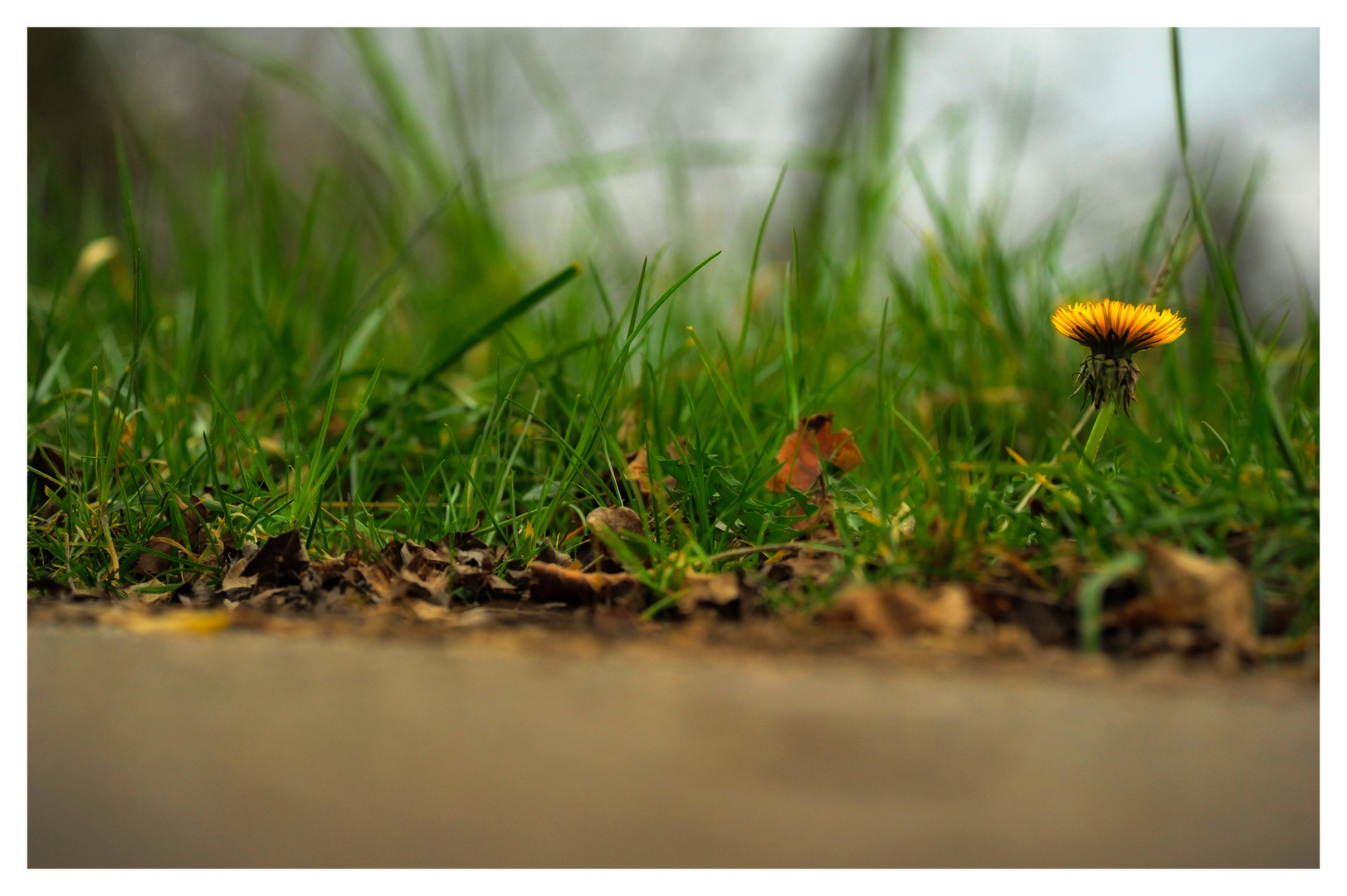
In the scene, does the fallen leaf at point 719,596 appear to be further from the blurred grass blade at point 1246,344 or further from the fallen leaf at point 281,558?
the blurred grass blade at point 1246,344

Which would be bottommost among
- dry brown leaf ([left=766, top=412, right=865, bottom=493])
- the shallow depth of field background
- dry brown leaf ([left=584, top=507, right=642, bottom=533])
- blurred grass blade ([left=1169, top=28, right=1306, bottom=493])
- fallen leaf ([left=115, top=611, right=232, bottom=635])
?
fallen leaf ([left=115, top=611, right=232, bottom=635])

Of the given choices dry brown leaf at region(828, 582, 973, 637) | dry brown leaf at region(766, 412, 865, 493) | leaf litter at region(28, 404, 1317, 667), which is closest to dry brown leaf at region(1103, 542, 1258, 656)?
leaf litter at region(28, 404, 1317, 667)

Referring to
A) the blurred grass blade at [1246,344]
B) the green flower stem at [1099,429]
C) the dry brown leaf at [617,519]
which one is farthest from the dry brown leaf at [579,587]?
the blurred grass blade at [1246,344]

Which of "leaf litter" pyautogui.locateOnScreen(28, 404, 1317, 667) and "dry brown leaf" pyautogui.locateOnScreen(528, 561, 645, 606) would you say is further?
"dry brown leaf" pyautogui.locateOnScreen(528, 561, 645, 606)

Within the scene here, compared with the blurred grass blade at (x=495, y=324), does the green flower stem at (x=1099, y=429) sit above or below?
below

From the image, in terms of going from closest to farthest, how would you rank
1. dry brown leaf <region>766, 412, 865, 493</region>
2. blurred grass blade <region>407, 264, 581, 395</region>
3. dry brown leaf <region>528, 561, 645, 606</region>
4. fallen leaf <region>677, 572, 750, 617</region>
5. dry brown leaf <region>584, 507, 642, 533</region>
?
1. fallen leaf <region>677, 572, 750, 617</region>
2. dry brown leaf <region>528, 561, 645, 606</region>
3. dry brown leaf <region>584, 507, 642, 533</region>
4. dry brown leaf <region>766, 412, 865, 493</region>
5. blurred grass blade <region>407, 264, 581, 395</region>

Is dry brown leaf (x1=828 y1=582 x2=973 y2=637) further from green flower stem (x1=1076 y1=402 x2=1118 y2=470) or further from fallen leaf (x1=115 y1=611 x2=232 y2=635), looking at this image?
fallen leaf (x1=115 y1=611 x2=232 y2=635)
